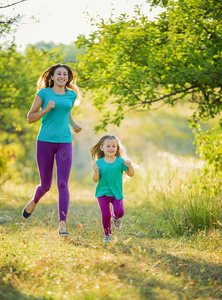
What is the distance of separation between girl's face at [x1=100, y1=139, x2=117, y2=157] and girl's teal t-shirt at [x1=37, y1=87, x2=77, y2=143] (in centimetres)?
49

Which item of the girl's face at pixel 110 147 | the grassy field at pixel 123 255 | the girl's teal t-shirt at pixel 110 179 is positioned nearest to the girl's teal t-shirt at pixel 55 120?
the girl's face at pixel 110 147

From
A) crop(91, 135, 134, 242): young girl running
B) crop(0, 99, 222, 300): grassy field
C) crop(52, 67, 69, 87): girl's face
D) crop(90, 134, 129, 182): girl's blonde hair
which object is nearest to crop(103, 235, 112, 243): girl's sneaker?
crop(91, 135, 134, 242): young girl running

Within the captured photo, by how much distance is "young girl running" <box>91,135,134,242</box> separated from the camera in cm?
490

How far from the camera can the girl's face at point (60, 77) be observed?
525cm

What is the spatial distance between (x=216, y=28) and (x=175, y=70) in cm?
96

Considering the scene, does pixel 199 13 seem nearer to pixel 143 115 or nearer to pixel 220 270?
pixel 220 270

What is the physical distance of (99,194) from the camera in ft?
16.1

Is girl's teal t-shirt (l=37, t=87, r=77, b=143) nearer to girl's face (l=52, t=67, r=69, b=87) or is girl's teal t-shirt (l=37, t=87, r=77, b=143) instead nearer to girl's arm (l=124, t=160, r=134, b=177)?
girl's face (l=52, t=67, r=69, b=87)

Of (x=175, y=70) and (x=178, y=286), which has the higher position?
(x=175, y=70)

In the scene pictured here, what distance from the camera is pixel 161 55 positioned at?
7.30 metres

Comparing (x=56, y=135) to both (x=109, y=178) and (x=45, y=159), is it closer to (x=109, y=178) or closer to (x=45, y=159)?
(x=45, y=159)

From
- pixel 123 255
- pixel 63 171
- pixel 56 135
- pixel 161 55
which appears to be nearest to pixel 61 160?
pixel 63 171

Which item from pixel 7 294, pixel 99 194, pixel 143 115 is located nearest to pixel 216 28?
pixel 99 194

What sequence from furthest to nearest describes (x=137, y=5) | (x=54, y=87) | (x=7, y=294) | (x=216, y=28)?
1. (x=137, y=5)
2. (x=216, y=28)
3. (x=54, y=87)
4. (x=7, y=294)
